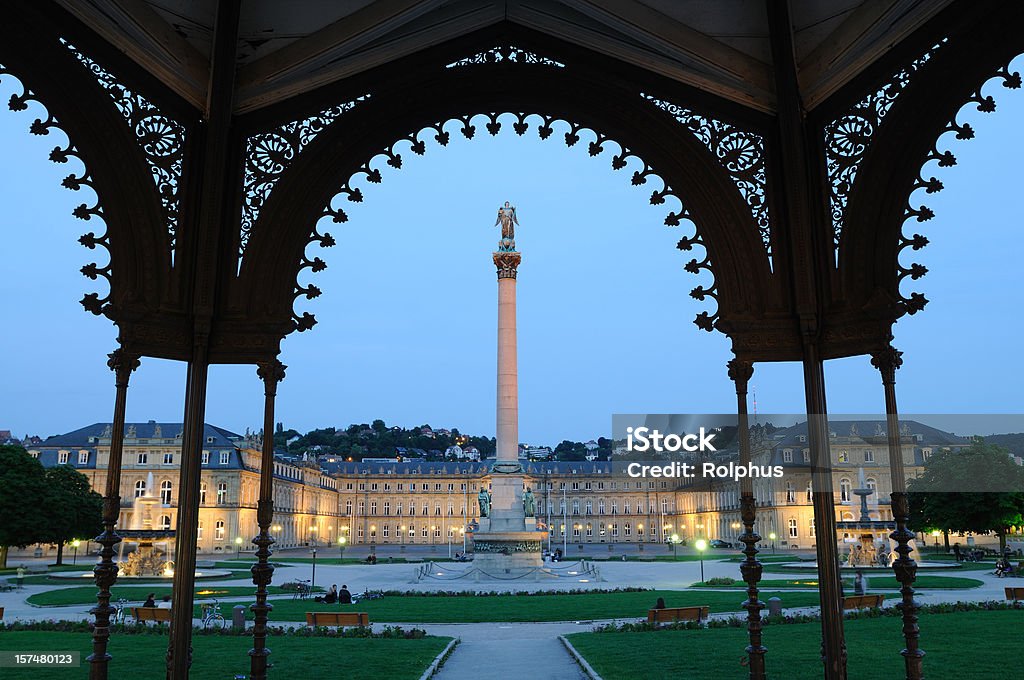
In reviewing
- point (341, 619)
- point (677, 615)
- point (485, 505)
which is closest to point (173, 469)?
point (485, 505)

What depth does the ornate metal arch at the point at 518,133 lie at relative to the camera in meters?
7.78

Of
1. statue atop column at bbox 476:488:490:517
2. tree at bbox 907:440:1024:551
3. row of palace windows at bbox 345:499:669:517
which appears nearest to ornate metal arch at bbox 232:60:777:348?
statue atop column at bbox 476:488:490:517

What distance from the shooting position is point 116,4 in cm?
681

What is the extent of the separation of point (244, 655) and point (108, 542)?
8016 mm

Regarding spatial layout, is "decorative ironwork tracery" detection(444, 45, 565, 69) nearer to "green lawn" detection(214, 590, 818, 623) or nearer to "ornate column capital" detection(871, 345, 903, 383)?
"ornate column capital" detection(871, 345, 903, 383)

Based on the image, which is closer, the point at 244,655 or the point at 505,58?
the point at 505,58

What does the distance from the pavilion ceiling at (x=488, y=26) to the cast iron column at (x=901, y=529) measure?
2.53 metres

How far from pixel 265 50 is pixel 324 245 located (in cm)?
191

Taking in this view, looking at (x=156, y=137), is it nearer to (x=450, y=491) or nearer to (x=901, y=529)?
(x=901, y=529)

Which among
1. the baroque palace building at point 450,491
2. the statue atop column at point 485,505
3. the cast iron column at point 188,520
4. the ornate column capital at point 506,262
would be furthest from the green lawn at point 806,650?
the baroque palace building at point 450,491

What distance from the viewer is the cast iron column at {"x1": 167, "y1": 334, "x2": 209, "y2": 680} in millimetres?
6914

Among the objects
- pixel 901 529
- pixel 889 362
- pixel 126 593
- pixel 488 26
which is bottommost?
pixel 126 593

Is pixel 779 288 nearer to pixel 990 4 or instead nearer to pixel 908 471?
pixel 990 4

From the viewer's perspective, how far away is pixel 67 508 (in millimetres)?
47906
